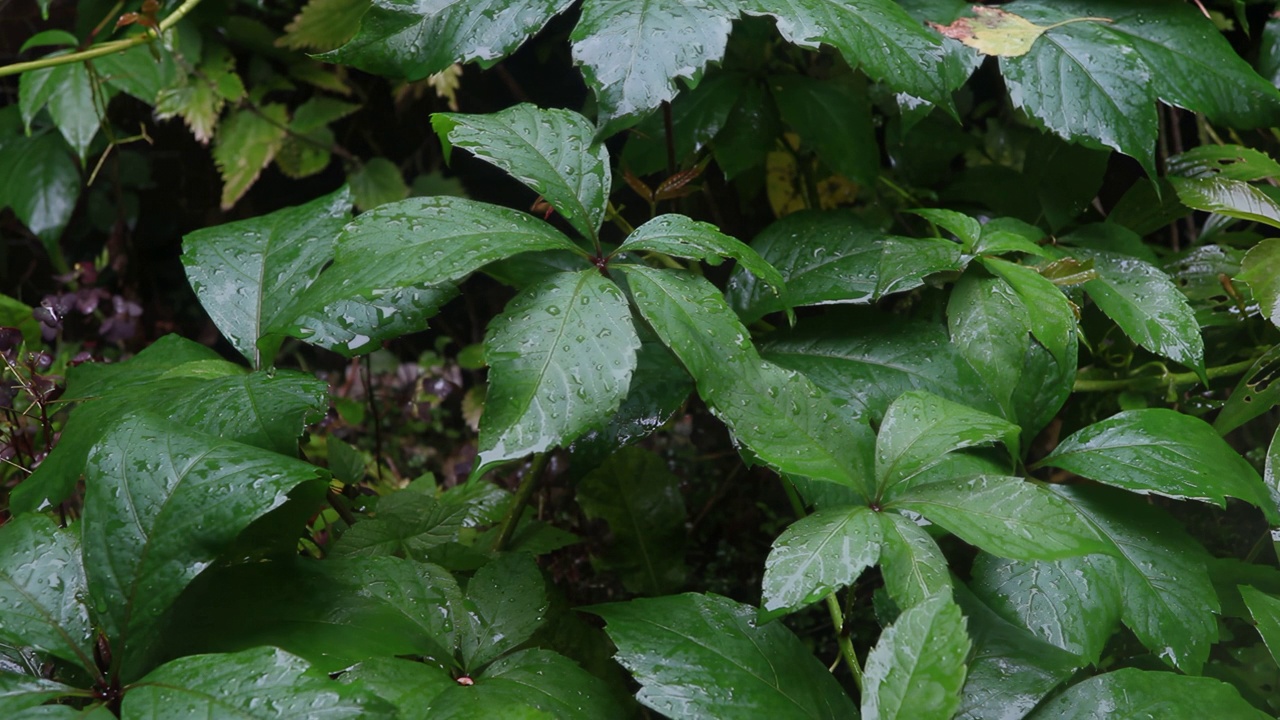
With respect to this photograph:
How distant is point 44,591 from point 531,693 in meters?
0.42

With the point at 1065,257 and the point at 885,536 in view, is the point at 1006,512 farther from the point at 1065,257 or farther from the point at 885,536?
the point at 1065,257

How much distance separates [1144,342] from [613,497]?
0.81m

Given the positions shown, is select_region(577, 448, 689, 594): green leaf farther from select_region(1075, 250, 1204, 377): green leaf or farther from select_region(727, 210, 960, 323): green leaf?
select_region(1075, 250, 1204, 377): green leaf

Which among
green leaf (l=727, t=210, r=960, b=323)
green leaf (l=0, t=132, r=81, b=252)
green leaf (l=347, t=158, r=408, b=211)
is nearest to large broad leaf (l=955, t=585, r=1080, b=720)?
green leaf (l=727, t=210, r=960, b=323)

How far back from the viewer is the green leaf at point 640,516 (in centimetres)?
142

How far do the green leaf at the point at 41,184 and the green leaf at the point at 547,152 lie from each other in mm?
1724

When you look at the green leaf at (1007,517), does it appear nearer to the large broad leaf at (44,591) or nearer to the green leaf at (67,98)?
the large broad leaf at (44,591)

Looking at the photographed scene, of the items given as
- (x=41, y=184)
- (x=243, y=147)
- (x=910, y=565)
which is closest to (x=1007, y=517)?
(x=910, y=565)

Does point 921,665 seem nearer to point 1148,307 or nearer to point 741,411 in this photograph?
point 741,411

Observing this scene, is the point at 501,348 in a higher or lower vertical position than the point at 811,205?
higher

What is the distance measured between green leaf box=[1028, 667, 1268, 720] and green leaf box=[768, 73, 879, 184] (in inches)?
26.8

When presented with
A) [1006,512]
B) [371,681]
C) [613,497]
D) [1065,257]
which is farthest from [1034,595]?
[613,497]

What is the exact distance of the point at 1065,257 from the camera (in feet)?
3.70

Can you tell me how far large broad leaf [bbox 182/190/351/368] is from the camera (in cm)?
98
